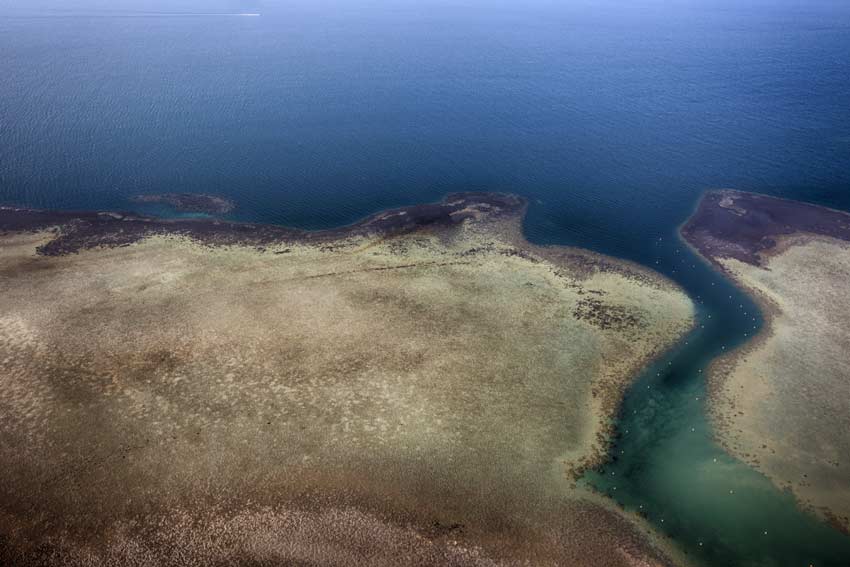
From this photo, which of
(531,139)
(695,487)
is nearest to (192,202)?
(531,139)

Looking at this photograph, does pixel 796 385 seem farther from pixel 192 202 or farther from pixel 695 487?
pixel 192 202

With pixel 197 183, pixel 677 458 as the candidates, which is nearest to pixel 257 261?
pixel 197 183

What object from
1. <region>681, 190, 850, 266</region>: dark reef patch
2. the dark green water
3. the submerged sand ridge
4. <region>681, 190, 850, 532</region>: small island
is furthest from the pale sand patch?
the submerged sand ridge

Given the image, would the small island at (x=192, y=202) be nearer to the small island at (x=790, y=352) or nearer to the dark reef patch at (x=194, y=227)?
the dark reef patch at (x=194, y=227)

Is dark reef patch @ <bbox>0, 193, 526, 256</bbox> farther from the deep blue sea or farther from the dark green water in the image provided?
the dark green water

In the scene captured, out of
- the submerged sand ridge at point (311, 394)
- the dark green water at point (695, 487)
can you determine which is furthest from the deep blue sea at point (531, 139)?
the submerged sand ridge at point (311, 394)
